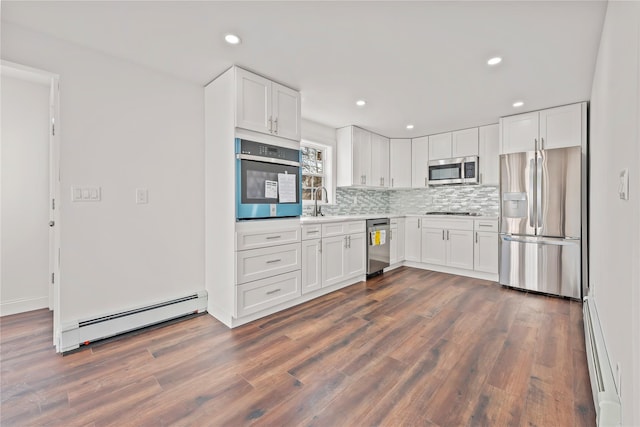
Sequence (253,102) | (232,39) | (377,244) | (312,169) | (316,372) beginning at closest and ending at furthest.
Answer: (316,372) → (232,39) → (253,102) → (377,244) → (312,169)

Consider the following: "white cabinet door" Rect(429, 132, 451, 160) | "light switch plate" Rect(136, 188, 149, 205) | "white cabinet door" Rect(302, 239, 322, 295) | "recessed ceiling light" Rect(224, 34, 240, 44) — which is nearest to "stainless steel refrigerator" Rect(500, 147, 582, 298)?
"white cabinet door" Rect(429, 132, 451, 160)

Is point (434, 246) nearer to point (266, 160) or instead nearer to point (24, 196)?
point (266, 160)

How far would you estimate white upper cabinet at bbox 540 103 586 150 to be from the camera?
326cm

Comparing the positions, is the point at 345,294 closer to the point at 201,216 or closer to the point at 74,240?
the point at 201,216

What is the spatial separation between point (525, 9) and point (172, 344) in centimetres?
342

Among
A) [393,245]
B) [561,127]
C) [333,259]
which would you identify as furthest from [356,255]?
[561,127]

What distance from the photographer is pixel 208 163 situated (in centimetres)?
278

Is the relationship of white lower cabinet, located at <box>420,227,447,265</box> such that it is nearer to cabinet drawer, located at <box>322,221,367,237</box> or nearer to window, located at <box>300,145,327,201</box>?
cabinet drawer, located at <box>322,221,367,237</box>

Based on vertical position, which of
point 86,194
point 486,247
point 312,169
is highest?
point 312,169

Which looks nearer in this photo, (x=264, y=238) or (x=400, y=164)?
(x=264, y=238)

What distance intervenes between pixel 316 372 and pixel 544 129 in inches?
156

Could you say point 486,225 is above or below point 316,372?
above

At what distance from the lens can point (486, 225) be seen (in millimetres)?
3965

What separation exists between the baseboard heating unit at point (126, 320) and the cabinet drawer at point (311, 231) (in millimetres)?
1200
